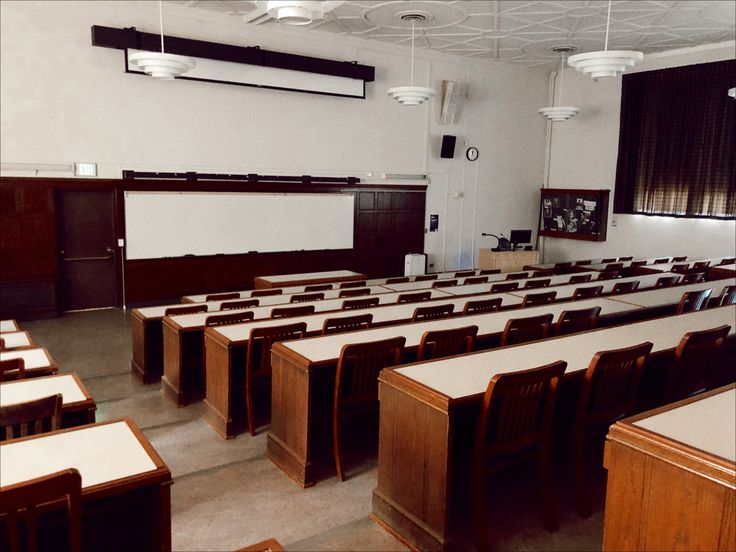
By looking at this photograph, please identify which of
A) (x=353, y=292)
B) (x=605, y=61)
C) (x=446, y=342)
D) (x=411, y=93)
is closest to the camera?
(x=446, y=342)

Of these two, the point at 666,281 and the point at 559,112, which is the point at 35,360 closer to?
the point at 666,281

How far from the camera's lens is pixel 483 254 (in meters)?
12.5

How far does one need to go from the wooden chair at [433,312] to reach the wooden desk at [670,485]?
9.42 ft

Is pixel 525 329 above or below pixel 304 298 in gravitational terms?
above

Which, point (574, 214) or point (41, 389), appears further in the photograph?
point (574, 214)

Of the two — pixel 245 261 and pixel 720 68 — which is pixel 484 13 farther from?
pixel 245 261

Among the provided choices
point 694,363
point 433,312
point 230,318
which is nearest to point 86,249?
point 230,318

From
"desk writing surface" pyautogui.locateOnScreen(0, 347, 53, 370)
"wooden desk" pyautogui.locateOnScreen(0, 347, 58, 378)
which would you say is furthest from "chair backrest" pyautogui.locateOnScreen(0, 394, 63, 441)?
"desk writing surface" pyautogui.locateOnScreen(0, 347, 53, 370)

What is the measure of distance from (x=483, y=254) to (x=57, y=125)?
8.27m

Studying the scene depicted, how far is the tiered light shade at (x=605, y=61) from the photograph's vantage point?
5.80 meters

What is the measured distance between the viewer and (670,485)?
1.77 m

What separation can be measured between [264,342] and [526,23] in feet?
27.5

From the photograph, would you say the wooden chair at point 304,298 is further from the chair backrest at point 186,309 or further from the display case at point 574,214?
the display case at point 574,214

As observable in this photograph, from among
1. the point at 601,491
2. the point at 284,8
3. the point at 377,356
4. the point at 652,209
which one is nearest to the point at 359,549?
the point at 377,356
